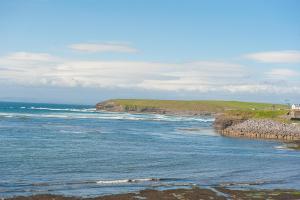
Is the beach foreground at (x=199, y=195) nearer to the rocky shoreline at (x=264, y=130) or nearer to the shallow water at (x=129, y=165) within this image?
the shallow water at (x=129, y=165)

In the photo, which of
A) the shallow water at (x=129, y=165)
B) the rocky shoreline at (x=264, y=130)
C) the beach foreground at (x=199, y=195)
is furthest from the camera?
the rocky shoreline at (x=264, y=130)

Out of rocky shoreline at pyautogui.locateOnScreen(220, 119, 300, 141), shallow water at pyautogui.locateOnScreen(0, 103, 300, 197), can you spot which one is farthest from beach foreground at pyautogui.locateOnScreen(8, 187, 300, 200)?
rocky shoreline at pyautogui.locateOnScreen(220, 119, 300, 141)

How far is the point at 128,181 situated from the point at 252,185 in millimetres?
10013

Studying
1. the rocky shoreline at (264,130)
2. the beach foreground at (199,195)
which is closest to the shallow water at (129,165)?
the beach foreground at (199,195)

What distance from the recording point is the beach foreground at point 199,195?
3341 centimetres

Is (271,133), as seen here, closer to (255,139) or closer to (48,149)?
(255,139)

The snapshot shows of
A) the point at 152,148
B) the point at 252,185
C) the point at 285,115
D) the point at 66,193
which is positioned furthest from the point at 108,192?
the point at 285,115

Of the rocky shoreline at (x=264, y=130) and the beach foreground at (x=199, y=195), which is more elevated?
the rocky shoreline at (x=264, y=130)

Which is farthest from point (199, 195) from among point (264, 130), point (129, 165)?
point (264, 130)

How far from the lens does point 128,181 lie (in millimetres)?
40188

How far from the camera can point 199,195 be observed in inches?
1387

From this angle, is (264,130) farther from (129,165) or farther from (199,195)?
(199,195)

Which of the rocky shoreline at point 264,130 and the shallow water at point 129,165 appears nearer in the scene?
the shallow water at point 129,165

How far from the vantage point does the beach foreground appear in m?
33.4
